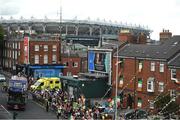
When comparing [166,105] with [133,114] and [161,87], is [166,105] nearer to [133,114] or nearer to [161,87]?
[133,114]

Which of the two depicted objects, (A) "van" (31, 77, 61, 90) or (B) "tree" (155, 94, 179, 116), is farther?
(A) "van" (31, 77, 61, 90)

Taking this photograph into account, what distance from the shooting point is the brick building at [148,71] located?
4512 cm

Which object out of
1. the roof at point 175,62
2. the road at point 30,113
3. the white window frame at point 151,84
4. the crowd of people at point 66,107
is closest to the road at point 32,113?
the road at point 30,113

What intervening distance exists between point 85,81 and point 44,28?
142687 mm

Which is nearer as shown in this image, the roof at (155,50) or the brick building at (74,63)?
the roof at (155,50)

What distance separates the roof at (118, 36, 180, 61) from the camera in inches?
1836

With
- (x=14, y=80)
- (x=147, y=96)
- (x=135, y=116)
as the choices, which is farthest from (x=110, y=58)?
(x=135, y=116)

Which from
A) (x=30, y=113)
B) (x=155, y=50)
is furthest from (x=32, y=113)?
(x=155, y=50)

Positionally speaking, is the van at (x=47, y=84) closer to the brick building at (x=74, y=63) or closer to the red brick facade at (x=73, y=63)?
the brick building at (x=74, y=63)

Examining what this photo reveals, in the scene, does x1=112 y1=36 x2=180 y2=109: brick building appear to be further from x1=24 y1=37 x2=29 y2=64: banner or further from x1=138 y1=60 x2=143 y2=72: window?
x1=24 y1=37 x2=29 y2=64: banner

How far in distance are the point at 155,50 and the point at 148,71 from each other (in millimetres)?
3034

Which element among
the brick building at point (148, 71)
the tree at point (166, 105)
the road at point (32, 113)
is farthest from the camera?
the brick building at point (148, 71)

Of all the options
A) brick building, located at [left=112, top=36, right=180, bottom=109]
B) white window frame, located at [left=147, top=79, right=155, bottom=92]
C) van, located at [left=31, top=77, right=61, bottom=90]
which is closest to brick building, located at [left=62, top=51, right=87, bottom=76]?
van, located at [left=31, top=77, right=61, bottom=90]

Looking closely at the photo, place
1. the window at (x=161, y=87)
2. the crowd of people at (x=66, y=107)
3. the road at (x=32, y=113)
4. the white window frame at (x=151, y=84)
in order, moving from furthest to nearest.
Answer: the white window frame at (x=151, y=84), the window at (x=161, y=87), the road at (x=32, y=113), the crowd of people at (x=66, y=107)
